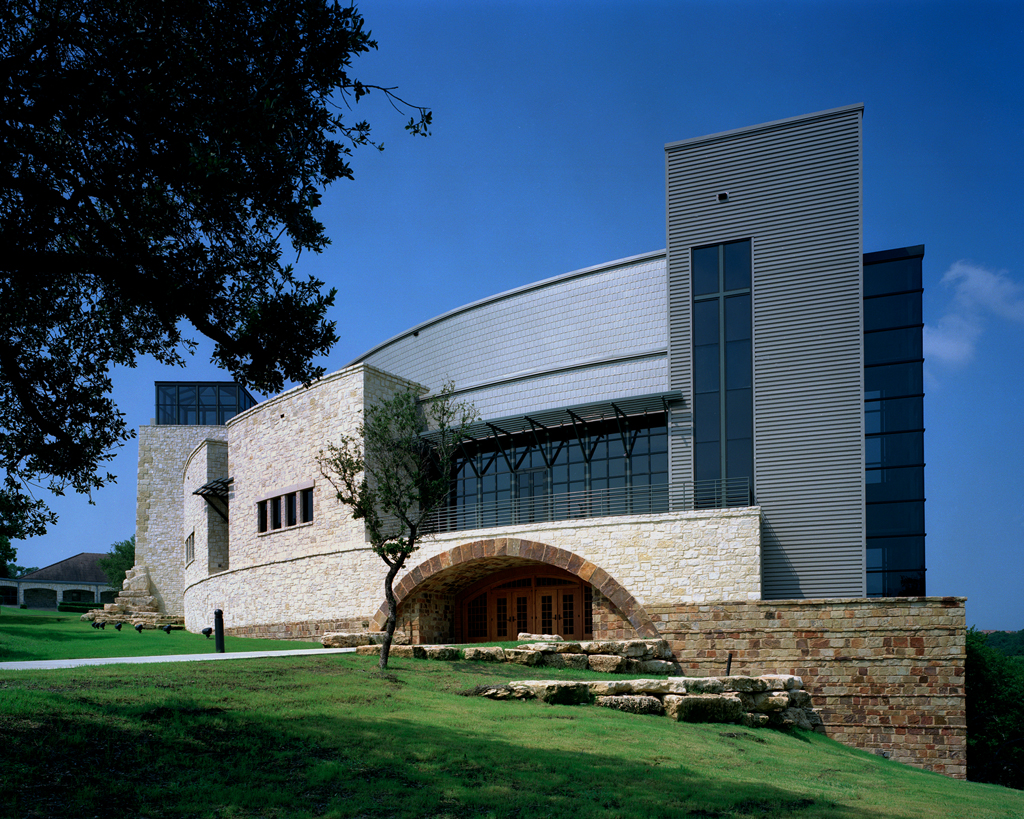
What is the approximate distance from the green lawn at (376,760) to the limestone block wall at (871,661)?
5.70 meters

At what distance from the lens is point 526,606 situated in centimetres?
2634

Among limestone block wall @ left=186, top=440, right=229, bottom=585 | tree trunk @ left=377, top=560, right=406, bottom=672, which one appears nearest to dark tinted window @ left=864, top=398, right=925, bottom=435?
tree trunk @ left=377, top=560, right=406, bottom=672

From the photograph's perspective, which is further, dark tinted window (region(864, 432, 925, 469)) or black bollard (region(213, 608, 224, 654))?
dark tinted window (region(864, 432, 925, 469))

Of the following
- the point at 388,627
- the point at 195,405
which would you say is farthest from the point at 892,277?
the point at 195,405

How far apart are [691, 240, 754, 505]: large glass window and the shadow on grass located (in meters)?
12.9

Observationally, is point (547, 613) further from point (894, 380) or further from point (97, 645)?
point (894, 380)

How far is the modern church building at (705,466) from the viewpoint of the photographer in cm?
1972

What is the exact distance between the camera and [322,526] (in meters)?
28.3

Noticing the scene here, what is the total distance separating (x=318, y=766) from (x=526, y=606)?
18657 millimetres

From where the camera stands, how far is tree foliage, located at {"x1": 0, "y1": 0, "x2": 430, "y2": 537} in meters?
7.57

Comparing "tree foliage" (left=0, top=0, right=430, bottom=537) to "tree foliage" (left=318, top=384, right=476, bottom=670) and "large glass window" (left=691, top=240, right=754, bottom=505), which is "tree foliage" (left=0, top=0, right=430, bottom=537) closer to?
"tree foliage" (left=318, top=384, right=476, bottom=670)

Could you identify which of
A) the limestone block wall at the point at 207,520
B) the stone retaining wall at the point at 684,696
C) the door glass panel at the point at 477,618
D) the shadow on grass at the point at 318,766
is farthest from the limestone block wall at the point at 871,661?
the limestone block wall at the point at 207,520

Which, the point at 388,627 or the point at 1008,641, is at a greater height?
the point at 388,627

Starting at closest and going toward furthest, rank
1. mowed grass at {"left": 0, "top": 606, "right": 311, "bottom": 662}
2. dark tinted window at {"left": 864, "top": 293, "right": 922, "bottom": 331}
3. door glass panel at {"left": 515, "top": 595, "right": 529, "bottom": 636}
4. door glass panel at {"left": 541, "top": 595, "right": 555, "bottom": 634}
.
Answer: mowed grass at {"left": 0, "top": 606, "right": 311, "bottom": 662}, door glass panel at {"left": 541, "top": 595, "right": 555, "bottom": 634}, dark tinted window at {"left": 864, "top": 293, "right": 922, "bottom": 331}, door glass panel at {"left": 515, "top": 595, "right": 529, "bottom": 636}
